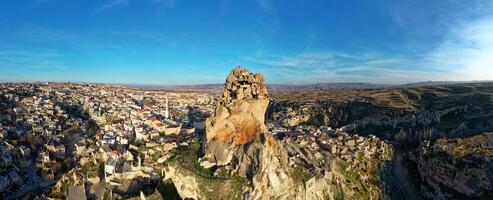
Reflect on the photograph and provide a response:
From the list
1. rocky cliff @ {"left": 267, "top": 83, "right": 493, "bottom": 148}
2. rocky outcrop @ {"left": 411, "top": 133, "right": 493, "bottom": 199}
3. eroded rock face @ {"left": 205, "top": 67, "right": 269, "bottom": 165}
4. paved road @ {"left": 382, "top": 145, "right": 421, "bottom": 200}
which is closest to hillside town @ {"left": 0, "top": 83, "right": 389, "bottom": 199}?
paved road @ {"left": 382, "top": 145, "right": 421, "bottom": 200}

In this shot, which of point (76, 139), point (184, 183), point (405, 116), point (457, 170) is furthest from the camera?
point (405, 116)

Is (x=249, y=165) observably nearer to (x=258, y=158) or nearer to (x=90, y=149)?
(x=258, y=158)

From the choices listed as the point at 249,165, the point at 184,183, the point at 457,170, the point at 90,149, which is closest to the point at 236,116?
the point at 249,165

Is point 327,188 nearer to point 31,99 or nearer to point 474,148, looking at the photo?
point 474,148

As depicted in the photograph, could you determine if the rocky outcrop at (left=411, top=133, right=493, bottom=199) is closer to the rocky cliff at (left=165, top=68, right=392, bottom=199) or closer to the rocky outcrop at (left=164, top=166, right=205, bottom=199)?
the rocky cliff at (left=165, top=68, right=392, bottom=199)

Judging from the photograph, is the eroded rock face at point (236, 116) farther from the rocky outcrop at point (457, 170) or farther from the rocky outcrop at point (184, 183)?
the rocky outcrop at point (457, 170)

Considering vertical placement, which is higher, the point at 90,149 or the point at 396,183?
the point at 90,149

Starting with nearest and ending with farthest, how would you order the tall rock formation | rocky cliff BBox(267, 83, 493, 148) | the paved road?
1. the tall rock formation
2. the paved road
3. rocky cliff BBox(267, 83, 493, 148)

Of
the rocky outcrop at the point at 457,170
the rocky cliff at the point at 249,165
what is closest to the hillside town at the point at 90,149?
the rocky cliff at the point at 249,165
